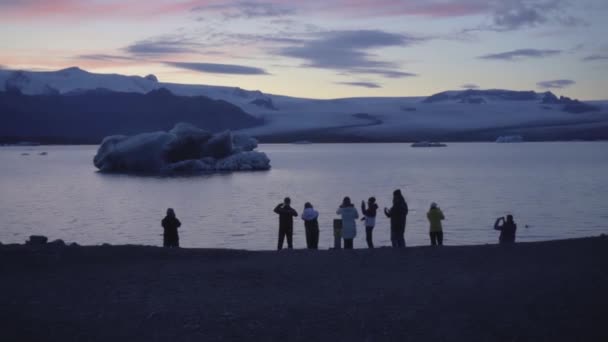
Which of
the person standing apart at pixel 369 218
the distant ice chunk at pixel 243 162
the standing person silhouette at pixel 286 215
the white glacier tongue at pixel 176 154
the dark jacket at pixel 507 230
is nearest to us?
the standing person silhouette at pixel 286 215

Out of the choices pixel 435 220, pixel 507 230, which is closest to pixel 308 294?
pixel 435 220

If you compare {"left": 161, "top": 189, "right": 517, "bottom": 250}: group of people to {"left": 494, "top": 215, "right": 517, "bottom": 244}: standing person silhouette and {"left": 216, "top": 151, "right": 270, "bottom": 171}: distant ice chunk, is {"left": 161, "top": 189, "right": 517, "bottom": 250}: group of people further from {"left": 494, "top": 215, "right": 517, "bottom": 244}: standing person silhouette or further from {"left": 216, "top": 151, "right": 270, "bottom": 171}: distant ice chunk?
{"left": 216, "top": 151, "right": 270, "bottom": 171}: distant ice chunk

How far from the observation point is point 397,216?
40.0 ft

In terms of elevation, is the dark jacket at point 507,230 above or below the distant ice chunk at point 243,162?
below

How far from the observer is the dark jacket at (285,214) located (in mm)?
12320

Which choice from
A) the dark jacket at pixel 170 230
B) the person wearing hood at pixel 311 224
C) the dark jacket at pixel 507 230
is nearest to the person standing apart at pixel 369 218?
the person wearing hood at pixel 311 224

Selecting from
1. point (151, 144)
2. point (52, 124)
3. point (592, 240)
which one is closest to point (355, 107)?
point (52, 124)

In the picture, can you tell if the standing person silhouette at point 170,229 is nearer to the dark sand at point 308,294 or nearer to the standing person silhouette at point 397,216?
the dark sand at point 308,294

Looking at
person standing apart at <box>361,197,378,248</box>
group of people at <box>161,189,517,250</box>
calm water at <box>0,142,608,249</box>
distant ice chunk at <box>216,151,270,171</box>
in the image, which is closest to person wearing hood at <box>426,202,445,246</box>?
group of people at <box>161,189,517,250</box>

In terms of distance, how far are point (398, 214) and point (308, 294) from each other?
4.18 metres

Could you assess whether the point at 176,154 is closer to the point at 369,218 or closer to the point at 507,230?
the point at 369,218

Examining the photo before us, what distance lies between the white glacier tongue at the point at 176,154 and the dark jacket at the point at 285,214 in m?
31.1

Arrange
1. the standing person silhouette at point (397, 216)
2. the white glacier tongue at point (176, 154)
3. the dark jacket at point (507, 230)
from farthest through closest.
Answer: the white glacier tongue at point (176, 154)
the dark jacket at point (507, 230)
the standing person silhouette at point (397, 216)

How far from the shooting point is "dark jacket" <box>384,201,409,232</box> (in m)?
12.1
